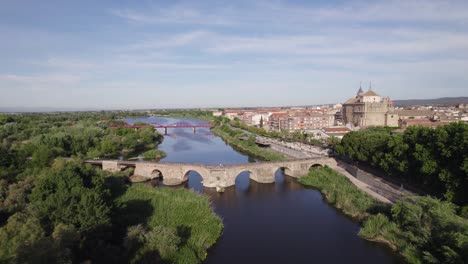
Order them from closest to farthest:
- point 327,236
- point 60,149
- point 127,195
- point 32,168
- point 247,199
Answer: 1. point 327,236
2. point 127,195
3. point 247,199
4. point 32,168
5. point 60,149

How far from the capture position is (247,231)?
59.2 feet

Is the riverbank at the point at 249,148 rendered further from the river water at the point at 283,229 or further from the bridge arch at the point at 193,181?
the bridge arch at the point at 193,181

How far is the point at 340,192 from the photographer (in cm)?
2269

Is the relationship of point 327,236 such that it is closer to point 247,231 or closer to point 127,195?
point 247,231

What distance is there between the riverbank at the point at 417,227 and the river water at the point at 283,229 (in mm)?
701

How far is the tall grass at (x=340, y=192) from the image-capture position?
19858 mm

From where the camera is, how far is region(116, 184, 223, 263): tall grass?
48.4ft

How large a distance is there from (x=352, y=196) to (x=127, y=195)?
51.5 feet

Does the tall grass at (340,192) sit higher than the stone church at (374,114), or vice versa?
the stone church at (374,114)

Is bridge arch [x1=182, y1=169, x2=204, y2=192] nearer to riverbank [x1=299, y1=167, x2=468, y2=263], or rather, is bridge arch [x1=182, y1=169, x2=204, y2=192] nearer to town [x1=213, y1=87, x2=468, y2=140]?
riverbank [x1=299, y1=167, x2=468, y2=263]

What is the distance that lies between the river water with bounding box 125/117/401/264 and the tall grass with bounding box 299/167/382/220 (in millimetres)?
571

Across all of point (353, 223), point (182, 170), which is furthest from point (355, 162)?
point (182, 170)

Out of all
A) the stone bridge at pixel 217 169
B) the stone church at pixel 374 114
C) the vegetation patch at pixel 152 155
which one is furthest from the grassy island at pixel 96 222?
the stone church at pixel 374 114

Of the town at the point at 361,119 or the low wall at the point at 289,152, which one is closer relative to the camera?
the low wall at the point at 289,152
